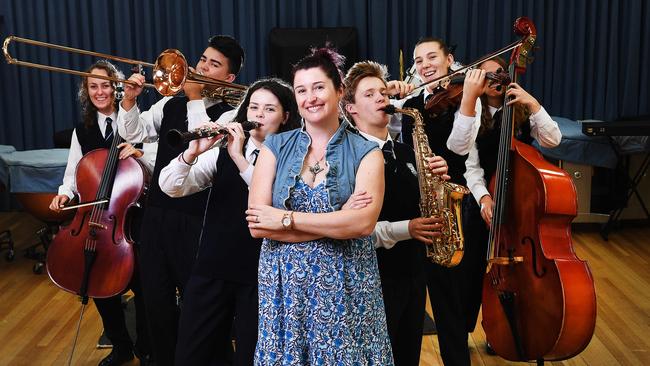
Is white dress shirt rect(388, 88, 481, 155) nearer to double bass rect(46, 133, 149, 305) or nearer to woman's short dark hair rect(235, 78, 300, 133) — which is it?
woman's short dark hair rect(235, 78, 300, 133)

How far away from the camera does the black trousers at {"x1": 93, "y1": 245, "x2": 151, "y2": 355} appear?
351 cm

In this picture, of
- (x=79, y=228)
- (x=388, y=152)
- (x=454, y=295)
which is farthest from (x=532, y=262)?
(x=79, y=228)

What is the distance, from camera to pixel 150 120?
352 centimetres

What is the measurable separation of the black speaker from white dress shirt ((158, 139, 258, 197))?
3.56 metres

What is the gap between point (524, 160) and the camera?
2984 millimetres

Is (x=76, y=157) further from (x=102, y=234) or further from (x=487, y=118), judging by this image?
(x=487, y=118)

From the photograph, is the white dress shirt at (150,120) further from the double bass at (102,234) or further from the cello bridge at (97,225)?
the cello bridge at (97,225)

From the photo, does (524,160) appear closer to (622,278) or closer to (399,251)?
(399,251)

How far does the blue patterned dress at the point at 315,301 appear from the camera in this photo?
7.13ft

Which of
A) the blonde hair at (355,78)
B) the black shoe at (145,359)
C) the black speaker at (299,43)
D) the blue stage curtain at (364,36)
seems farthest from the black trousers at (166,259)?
the blue stage curtain at (364,36)

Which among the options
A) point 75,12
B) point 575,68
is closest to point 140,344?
point 75,12

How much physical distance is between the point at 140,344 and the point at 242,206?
121 cm

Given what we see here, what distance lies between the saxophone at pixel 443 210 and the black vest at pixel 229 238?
1.83 ft

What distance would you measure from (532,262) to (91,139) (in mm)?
1911
